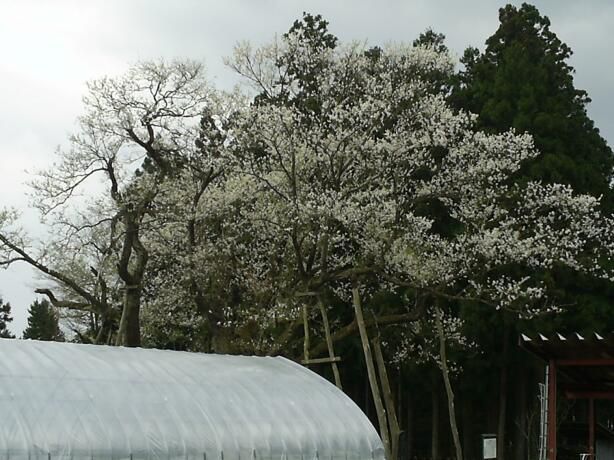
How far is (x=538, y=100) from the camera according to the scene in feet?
87.2

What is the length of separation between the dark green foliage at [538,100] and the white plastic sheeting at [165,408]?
12476 millimetres

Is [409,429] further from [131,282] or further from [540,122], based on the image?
[131,282]

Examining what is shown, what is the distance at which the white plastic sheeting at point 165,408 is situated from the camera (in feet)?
35.7

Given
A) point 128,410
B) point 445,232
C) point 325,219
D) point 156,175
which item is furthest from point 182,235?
point 128,410

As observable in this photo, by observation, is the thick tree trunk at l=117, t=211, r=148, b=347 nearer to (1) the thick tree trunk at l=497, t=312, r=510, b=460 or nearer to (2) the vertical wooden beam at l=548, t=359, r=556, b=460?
(2) the vertical wooden beam at l=548, t=359, r=556, b=460

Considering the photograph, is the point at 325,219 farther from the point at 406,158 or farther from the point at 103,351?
the point at 103,351

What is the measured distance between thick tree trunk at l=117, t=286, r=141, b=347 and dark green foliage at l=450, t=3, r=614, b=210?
10.7 meters

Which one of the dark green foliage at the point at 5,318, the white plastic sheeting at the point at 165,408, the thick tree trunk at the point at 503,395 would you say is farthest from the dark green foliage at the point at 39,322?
the white plastic sheeting at the point at 165,408

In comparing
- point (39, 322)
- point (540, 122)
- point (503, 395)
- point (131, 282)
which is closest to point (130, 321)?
point (131, 282)

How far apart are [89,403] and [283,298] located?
9287mm

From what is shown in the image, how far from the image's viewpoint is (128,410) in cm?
1185

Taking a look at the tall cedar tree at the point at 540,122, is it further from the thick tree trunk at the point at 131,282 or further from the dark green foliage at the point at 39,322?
the dark green foliage at the point at 39,322

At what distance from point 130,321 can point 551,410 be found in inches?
369

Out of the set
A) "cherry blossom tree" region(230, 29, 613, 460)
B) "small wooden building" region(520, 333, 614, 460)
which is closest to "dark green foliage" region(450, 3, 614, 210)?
"cherry blossom tree" region(230, 29, 613, 460)
